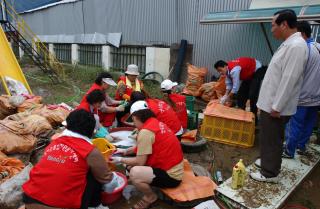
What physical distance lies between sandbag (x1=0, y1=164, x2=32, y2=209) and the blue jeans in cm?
365

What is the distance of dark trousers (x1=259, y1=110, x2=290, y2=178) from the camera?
10.2ft

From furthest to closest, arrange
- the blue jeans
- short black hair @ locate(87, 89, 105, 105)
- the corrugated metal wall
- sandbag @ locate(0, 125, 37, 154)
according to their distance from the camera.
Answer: the corrugated metal wall
sandbag @ locate(0, 125, 37, 154)
short black hair @ locate(87, 89, 105, 105)
the blue jeans

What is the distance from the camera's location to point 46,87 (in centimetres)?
1027

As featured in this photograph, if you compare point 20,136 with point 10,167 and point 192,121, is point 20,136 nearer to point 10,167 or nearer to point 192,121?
point 10,167

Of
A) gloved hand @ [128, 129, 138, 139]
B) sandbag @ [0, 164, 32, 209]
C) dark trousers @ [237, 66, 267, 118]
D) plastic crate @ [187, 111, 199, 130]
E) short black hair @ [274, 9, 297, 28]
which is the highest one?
short black hair @ [274, 9, 297, 28]

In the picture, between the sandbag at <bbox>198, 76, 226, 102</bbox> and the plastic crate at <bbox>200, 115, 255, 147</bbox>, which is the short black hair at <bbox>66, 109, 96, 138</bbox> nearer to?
the plastic crate at <bbox>200, 115, 255, 147</bbox>

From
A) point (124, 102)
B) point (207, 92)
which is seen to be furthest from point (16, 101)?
point (207, 92)

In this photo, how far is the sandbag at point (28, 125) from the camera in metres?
4.53

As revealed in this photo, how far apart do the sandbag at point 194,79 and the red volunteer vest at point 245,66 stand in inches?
88.9

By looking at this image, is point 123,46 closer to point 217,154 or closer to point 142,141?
point 217,154

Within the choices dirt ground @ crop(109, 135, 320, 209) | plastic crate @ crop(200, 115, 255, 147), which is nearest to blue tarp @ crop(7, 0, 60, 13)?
plastic crate @ crop(200, 115, 255, 147)

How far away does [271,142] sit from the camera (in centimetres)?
314

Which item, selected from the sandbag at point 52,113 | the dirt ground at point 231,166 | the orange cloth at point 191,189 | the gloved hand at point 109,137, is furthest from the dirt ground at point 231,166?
the sandbag at point 52,113

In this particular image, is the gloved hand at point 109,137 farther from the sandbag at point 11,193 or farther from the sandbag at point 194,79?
the sandbag at point 194,79
